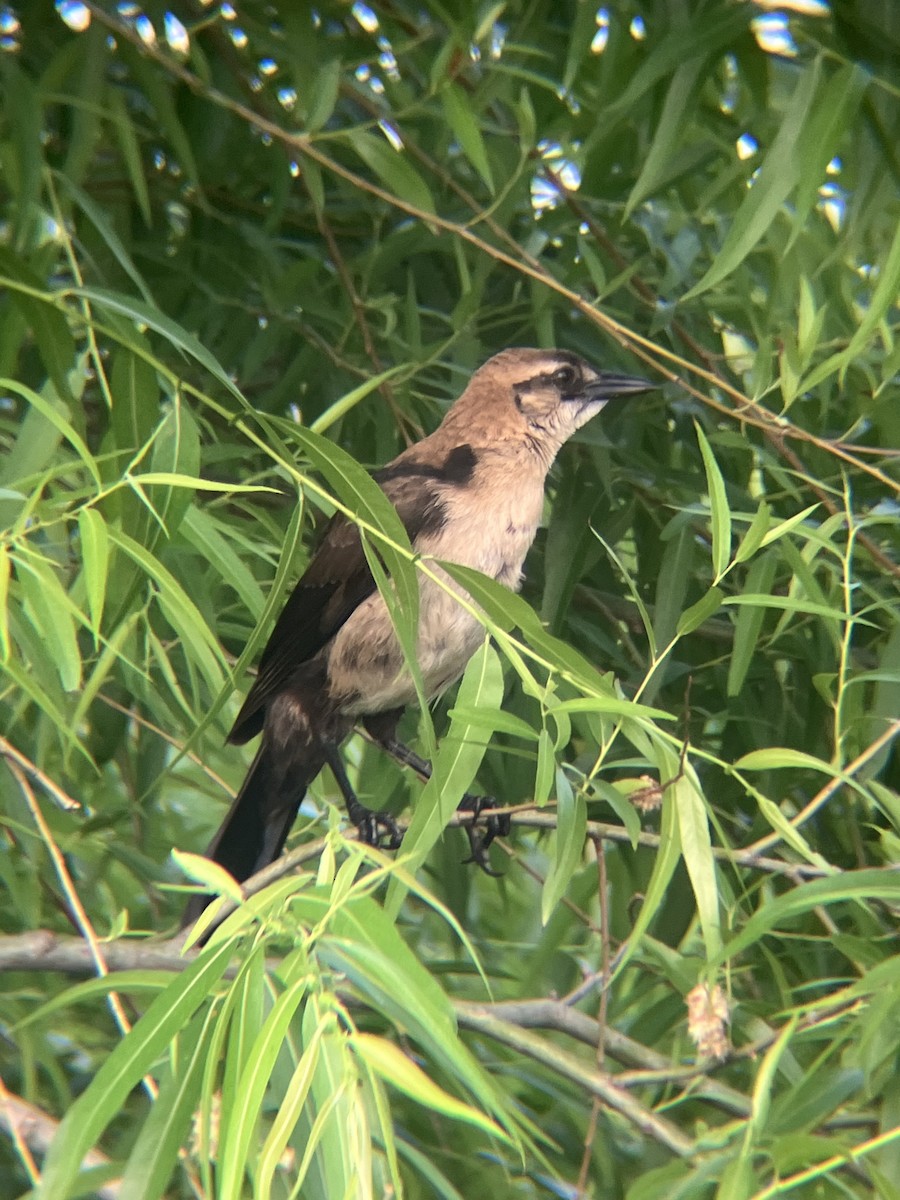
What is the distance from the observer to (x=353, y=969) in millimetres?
1245

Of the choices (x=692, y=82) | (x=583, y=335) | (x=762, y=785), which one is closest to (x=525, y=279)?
(x=583, y=335)

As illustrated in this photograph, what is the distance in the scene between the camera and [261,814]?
9.12 feet

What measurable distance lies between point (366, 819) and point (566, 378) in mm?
835

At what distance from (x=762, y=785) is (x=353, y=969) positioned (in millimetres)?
1284

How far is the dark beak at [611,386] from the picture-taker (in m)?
2.61

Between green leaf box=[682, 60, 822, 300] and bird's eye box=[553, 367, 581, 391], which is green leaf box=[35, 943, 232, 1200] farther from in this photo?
bird's eye box=[553, 367, 581, 391]

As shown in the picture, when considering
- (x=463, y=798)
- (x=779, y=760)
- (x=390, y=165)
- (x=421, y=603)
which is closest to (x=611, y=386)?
(x=421, y=603)

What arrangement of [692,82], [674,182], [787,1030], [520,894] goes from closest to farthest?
[787,1030] → [692,82] → [674,182] → [520,894]

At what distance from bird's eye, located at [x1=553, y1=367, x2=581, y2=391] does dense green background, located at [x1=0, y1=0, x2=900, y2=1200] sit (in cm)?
9

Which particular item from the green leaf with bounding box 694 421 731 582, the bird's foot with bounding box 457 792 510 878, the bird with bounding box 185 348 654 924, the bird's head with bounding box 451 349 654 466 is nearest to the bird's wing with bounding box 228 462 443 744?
the bird with bounding box 185 348 654 924

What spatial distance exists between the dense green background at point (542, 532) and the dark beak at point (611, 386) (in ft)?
0.17

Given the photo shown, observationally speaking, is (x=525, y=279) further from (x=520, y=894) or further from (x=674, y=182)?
(x=520, y=894)

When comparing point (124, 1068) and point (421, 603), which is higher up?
point (421, 603)

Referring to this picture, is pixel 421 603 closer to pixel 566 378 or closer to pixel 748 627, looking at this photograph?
pixel 566 378
